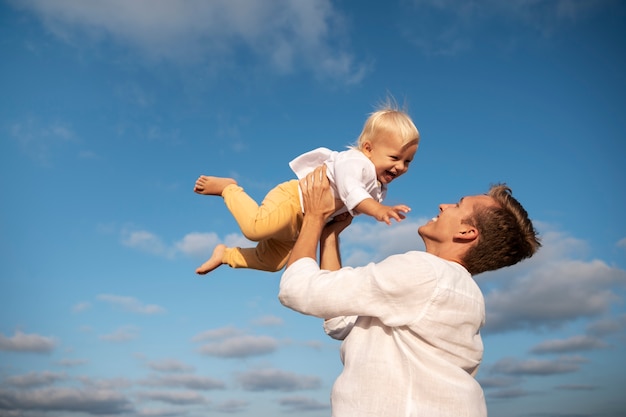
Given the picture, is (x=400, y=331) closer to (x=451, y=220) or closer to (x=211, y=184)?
(x=451, y=220)

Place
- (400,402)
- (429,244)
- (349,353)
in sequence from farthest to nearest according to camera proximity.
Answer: (429,244) → (349,353) → (400,402)

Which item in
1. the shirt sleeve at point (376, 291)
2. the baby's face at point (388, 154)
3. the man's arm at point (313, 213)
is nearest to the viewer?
the shirt sleeve at point (376, 291)

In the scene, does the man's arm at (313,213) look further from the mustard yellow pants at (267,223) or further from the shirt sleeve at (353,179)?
the mustard yellow pants at (267,223)

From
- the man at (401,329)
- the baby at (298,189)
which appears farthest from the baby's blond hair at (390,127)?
the man at (401,329)

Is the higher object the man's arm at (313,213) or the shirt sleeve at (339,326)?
the man's arm at (313,213)

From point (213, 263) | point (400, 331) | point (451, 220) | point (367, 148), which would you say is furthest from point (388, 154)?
point (400, 331)

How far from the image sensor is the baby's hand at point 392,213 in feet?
14.8

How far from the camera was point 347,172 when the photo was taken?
5242 millimetres

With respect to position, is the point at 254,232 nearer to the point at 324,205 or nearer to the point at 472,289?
the point at 324,205

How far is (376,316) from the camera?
3.86 metres

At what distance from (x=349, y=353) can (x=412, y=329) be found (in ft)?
1.58

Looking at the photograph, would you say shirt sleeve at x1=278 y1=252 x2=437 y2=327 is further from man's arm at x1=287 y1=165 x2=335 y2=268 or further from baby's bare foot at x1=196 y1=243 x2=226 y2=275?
baby's bare foot at x1=196 y1=243 x2=226 y2=275

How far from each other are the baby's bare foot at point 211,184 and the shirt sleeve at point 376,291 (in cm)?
251

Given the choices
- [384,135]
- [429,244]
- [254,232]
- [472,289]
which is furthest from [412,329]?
[384,135]
